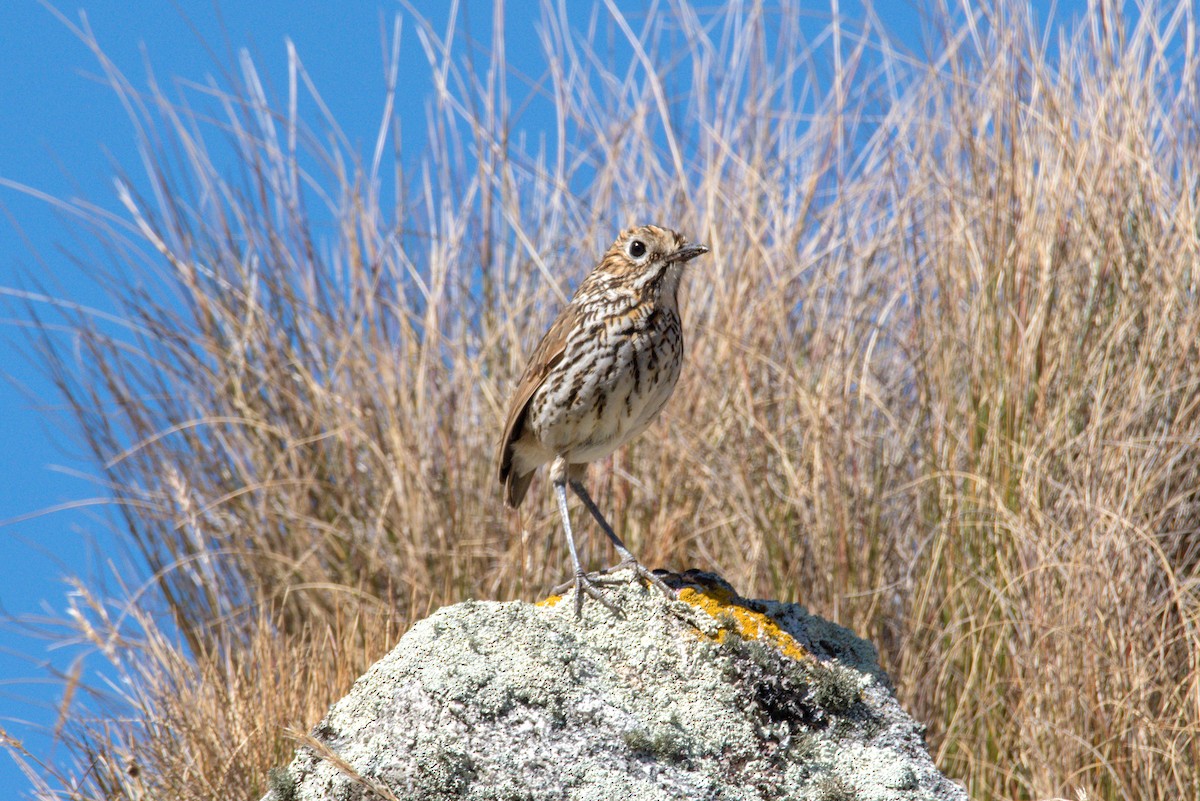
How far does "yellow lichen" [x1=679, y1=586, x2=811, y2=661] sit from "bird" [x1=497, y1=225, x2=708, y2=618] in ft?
1.27

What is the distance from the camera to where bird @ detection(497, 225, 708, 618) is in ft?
14.2

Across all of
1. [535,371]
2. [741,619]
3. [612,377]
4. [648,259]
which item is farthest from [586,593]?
[648,259]

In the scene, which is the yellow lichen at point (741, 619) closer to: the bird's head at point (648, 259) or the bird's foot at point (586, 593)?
the bird's foot at point (586, 593)

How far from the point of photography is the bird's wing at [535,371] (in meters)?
4.45

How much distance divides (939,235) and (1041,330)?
825 millimetres

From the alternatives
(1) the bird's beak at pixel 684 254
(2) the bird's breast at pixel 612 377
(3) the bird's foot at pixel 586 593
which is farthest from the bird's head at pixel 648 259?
(3) the bird's foot at pixel 586 593

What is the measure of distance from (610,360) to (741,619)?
0.93 metres

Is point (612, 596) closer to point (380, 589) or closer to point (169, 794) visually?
point (169, 794)

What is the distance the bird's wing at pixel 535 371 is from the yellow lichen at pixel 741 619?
922mm

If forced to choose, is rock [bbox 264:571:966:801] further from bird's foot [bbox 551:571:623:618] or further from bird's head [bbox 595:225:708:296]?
bird's head [bbox 595:225:708:296]

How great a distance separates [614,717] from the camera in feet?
11.1

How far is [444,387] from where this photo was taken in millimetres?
6656

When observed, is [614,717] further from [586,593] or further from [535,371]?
[535,371]

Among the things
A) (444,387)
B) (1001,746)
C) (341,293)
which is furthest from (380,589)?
(1001,746)
